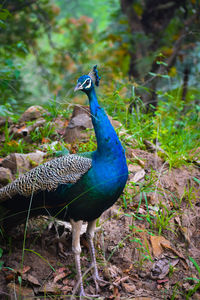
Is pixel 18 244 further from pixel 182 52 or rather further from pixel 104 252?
pixel 182 52

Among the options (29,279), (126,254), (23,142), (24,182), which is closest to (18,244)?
(29,279)

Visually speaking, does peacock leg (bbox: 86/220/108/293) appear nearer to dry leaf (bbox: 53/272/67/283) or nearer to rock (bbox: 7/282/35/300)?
dry leaf (bbox: 53/272/67/283)

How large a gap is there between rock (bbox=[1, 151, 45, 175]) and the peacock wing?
658 mm

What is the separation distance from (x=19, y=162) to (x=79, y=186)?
1.10m

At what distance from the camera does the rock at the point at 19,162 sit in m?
3.01

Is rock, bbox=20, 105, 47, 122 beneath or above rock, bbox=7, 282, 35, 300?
above

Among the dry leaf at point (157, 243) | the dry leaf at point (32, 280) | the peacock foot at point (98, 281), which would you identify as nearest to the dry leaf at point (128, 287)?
the peacock foot at point (98, 281)

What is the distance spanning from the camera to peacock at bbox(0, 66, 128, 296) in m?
2.07

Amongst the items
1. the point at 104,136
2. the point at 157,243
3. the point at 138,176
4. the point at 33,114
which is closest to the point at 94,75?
the point at 104,136

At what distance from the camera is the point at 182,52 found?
5.73 m

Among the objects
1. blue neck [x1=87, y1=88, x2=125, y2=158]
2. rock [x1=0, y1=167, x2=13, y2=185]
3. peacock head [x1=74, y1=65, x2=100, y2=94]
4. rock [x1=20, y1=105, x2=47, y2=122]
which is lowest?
rock [x1=0, y1=167, x2=13, y2=185]

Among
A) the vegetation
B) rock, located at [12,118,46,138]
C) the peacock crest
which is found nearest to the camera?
the peacock crest

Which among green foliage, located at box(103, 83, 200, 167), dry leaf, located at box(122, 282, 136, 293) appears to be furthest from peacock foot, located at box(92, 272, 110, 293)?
green foliage, located at box(103, 83, 200, 167)

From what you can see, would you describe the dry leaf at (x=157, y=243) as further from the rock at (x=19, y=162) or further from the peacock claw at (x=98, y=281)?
the rock at (x=19, y=162)
